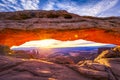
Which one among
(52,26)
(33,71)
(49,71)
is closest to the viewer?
(33,71)

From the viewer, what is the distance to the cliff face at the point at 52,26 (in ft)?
Result: 28.3

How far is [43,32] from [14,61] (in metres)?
2.15

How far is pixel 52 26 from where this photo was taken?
870 cm

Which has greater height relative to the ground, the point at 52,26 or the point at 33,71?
the point at 52,26

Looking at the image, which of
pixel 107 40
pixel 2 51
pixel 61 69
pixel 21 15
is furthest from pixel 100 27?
pixel 2 51

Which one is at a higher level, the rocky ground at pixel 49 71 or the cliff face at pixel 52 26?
the cliff face at pixel 52 26

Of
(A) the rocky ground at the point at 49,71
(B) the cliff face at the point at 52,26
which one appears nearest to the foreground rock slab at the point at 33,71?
(A) the rocky ground at the point at 49,71

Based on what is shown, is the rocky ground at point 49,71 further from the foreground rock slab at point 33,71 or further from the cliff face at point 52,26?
the cliff face at point 52,26

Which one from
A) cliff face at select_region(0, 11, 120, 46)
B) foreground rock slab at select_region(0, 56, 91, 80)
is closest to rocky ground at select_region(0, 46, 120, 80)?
foreground rock slab at select_region(0, 56, 91, 80)

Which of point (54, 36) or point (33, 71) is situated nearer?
point (33, 71)

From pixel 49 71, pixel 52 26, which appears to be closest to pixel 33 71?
pixel 49 71

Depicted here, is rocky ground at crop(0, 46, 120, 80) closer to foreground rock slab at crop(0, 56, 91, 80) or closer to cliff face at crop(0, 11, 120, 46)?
foreground rock slab at crop(0, 56, 91, 80)

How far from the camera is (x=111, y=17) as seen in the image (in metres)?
10.0

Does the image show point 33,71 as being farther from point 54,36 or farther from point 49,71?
point 54,36
